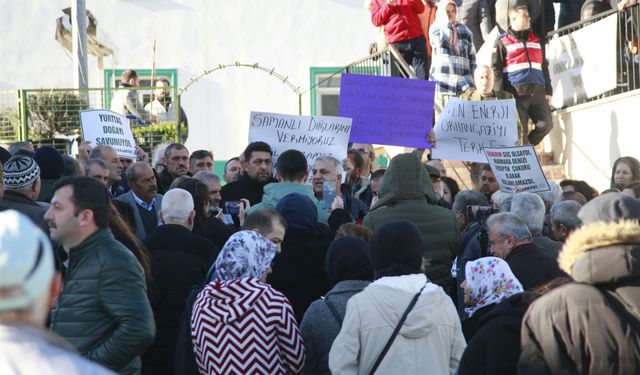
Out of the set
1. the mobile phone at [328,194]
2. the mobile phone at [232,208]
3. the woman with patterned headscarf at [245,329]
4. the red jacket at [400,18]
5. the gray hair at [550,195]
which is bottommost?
the woman with patterned headscarf at [245,329]

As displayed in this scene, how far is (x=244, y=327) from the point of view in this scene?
6277 mm

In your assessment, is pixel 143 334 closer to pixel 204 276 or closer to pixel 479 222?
pixel 204 276

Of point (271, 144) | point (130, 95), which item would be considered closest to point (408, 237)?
point (271, 144)

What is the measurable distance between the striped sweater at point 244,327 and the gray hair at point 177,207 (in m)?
1.17


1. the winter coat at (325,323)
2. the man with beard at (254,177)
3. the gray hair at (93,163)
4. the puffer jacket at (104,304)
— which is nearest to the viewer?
the puffer jacket at (104,304)

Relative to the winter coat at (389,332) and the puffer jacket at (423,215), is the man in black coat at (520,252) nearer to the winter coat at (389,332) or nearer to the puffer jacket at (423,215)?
the puffer jacket at (423,215)

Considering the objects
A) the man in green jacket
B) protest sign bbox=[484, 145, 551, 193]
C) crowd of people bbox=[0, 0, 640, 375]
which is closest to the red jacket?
protest sign bbox=[484, 145, 551, 193]

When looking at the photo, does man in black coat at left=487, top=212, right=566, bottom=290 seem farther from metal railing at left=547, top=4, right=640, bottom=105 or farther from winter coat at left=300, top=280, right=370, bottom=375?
metal railing at left=547, top=4, right=640, bottom=105

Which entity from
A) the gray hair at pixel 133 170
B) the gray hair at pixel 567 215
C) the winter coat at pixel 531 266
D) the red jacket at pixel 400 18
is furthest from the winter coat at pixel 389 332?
the red jacket at pixel 400 18

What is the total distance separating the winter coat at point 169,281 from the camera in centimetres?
719

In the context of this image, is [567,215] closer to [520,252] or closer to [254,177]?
[520,252]

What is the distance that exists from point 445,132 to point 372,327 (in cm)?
734

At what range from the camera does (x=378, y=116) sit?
42.5ft

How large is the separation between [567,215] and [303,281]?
193 cm
